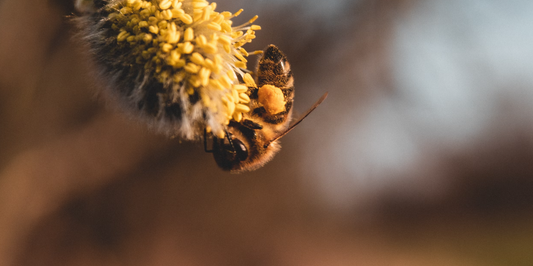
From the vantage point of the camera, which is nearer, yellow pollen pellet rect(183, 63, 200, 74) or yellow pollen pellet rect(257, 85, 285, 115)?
yellow pollen pellet rect(183, 63, 200, 74)

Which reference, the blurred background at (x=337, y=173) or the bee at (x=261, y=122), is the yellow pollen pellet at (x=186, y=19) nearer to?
the bee at (x=261, y=122)

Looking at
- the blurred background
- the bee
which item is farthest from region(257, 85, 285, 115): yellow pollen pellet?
the blurred background

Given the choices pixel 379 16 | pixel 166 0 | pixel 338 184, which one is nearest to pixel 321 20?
pixel 379 16

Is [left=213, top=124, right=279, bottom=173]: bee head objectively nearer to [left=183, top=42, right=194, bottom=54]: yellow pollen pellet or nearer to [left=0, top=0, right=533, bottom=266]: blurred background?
[left=183, top=42, right=194, bottom=54]: yellow pollen pellet

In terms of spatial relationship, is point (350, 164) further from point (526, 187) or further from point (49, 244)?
point (49, 244)

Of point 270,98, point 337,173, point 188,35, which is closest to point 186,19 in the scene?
point 188,35

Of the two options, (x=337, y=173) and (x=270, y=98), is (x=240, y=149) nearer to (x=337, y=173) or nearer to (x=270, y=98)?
(x=270, y=98)

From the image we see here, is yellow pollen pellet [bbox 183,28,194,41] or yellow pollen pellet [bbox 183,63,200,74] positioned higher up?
yellow pollen pellet [bbox 183,28,194,41]
